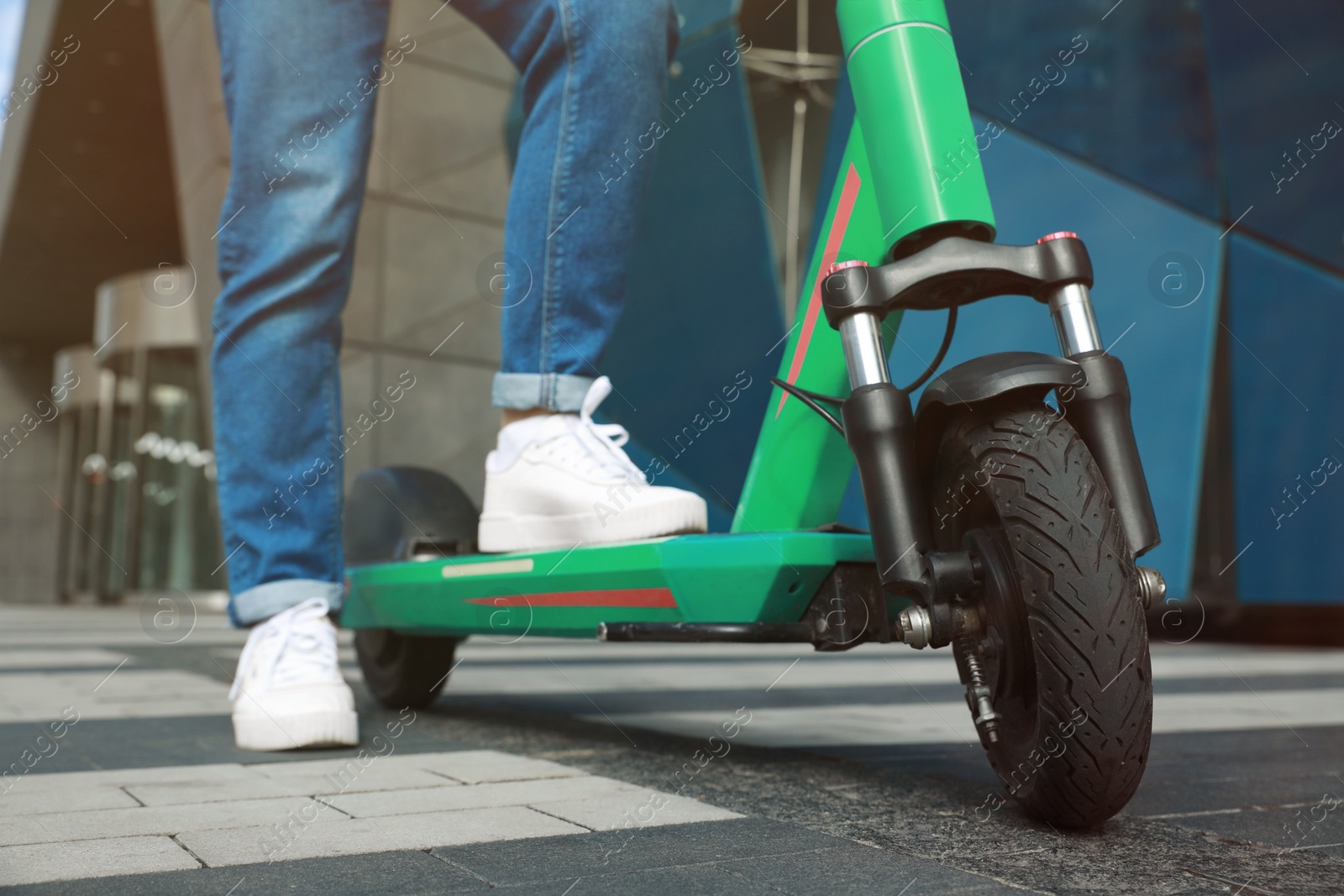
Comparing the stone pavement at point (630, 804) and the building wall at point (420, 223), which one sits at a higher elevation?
the building wall at point (420, 223)

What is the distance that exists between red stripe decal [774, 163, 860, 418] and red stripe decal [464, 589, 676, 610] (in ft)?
1.06

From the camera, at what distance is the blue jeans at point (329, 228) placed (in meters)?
1.63

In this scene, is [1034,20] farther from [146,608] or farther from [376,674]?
[146,608]

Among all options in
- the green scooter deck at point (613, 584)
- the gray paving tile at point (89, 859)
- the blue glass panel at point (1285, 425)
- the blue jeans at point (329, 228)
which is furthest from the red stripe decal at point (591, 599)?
the blue glass panel at point (1285, 425)

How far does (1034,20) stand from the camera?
5.39m

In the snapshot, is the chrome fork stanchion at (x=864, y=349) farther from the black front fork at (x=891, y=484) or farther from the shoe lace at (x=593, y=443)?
the shoe lace at (x=593, y=443)

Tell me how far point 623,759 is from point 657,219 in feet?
10.6

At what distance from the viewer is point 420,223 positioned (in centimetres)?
684

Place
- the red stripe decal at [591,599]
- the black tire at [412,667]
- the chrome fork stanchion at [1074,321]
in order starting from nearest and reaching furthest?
1. the chrome fork stanchion at [1074,321]
2. the red stripe decal at [591,599]
3. the black tire at [412,667]

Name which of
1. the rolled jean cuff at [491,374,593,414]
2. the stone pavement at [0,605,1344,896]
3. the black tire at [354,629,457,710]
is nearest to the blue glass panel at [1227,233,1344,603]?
the stone pavement at [0,605,1344,896]

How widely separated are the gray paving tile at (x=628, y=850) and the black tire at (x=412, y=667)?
1250 millimetres

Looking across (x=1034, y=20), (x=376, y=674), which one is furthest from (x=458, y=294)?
(x=376, y=674)

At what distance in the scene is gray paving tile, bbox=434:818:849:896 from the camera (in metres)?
0.89

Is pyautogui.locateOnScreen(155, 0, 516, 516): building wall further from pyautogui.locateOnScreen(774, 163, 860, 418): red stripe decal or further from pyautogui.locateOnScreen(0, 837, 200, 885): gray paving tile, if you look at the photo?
pyautogui.locateOnScreen(0, 837, 200, 885): gray paving tile
